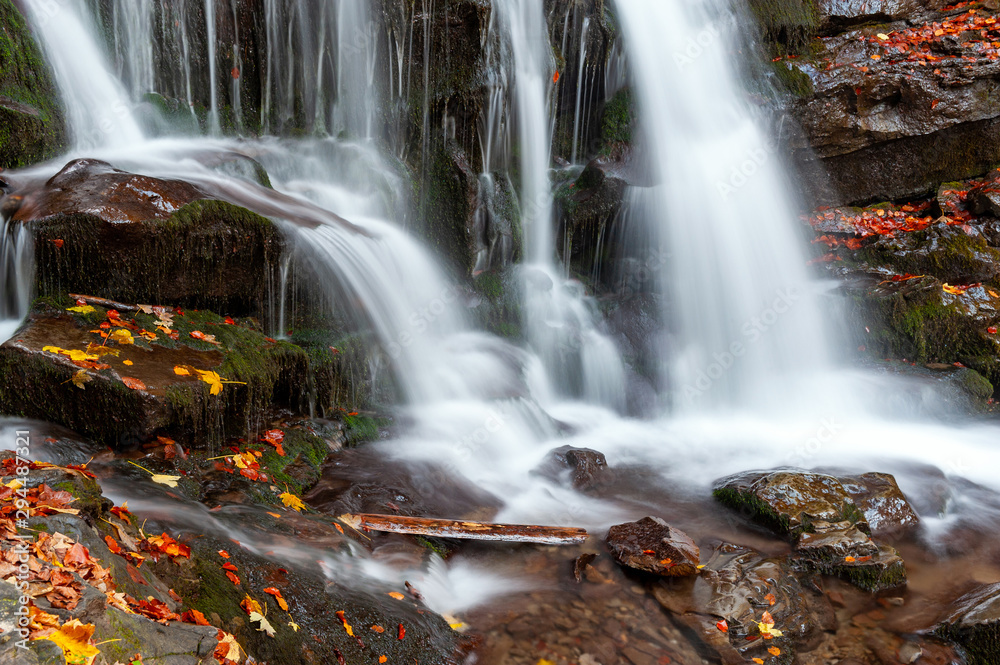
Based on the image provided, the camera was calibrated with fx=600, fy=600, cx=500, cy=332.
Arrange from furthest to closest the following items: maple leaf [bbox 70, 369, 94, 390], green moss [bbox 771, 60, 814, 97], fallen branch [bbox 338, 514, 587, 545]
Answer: green moss [bbox 771, 60, 814, 97] → fallen branch [bbox 338, 514, 587, 545] → maple leaf [bbox 70, 369, 94, 390]

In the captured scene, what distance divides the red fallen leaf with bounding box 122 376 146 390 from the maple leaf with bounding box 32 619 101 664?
7.85ft

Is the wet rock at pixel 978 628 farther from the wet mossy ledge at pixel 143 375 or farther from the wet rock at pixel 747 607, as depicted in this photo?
the wet mossy ledge at pixel 143 375

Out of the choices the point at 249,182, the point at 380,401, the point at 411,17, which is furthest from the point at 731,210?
the point at 249,182

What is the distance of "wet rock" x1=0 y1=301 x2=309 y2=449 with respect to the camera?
379cm

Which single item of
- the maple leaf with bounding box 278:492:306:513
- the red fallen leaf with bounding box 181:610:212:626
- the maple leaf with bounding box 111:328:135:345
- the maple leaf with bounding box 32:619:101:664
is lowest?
the maple leaf with bounding box 278:492:306:513

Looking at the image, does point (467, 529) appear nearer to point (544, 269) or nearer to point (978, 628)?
point (978, 628)

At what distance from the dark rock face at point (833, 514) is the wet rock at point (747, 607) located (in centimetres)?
37

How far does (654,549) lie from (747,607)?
67 centimetres

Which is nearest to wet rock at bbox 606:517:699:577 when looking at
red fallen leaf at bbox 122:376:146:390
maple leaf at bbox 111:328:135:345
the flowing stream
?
the flowing stream

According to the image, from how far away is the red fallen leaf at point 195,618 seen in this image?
2268mm

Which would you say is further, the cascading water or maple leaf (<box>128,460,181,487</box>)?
the cascading water

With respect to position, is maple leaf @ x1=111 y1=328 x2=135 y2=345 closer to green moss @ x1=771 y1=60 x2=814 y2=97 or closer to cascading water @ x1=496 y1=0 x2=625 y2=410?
cascading water @ x1=496 y1=0 x2=625 y2=410

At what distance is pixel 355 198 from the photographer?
844 centimetres

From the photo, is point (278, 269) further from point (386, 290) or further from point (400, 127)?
point (400, 127)
